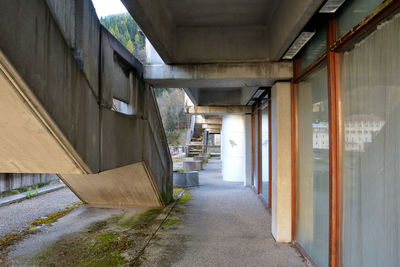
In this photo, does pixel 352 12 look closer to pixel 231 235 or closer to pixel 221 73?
pixel 221 73

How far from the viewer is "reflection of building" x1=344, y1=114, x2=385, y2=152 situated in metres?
2.62

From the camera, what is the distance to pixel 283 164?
521 centimetres

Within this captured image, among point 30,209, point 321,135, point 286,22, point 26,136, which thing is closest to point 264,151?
point 321,135

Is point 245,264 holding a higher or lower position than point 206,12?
lower

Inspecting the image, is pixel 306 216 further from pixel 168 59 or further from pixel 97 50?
pixel 97 50

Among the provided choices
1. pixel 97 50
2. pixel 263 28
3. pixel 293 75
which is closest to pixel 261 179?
pixel 293 75

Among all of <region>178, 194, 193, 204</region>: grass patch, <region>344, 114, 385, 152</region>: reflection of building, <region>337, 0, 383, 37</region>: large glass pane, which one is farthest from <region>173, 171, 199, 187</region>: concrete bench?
<region>337, 0, 383, 37</region>: large glass pane

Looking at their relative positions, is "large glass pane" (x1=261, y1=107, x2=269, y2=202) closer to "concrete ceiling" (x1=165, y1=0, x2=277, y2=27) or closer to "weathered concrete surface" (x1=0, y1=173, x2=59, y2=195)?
"concrete ceiling" (x1=165, y1=0, x2=277, y2=27)

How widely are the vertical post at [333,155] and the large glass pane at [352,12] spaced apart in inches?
7.5

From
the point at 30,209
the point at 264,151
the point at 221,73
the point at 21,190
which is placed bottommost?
the point at 30,209

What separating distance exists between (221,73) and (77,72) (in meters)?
2.99

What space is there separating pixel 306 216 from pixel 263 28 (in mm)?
3636

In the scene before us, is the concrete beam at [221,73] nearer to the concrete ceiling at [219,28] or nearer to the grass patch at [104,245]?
the concrete ceiling at [219,28]

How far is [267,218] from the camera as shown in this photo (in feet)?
22.8
